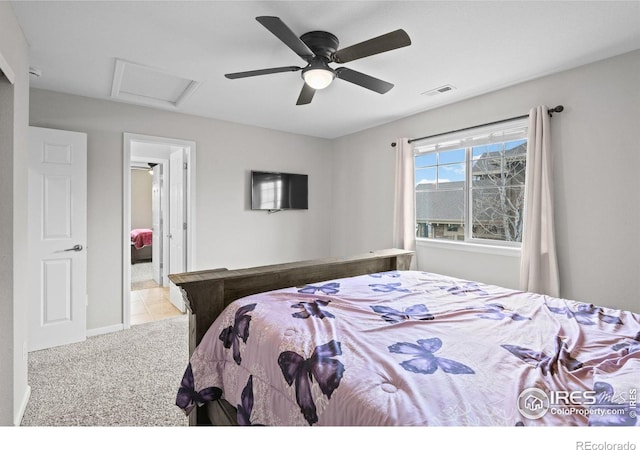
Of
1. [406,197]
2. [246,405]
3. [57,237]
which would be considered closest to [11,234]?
[57,237]

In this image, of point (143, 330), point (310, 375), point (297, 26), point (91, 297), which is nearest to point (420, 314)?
point (310, 375)

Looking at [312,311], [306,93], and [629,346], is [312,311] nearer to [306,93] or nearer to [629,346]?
[629,346]

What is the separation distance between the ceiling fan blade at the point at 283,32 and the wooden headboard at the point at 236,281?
1.34 metres

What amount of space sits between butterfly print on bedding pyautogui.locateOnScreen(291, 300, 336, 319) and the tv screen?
2795 mm

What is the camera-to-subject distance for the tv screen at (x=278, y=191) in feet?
13.9

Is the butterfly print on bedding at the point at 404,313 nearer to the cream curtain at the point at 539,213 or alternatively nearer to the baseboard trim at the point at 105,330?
the cream curtain at the point at 539,213

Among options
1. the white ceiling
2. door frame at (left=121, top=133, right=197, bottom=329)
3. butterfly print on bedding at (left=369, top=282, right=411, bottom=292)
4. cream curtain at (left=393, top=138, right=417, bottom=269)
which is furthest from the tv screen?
butterfly print on bedding at (left=369, top=282, right=411, bottom=292)

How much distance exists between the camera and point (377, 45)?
178cm

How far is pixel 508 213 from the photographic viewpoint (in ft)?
10.2

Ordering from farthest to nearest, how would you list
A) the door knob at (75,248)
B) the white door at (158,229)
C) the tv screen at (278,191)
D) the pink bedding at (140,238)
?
the pink bedding at (140,238), the white door at (158,229), the tv screen at (278,191), the door knob at (75,248)

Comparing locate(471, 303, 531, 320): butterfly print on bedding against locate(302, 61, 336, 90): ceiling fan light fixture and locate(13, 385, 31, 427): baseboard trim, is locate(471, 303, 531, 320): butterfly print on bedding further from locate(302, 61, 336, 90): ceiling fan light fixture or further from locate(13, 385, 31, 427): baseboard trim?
locate(13, 385, 31, 427): baseboard trim

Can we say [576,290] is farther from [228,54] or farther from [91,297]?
[91,297]

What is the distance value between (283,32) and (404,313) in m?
1.59

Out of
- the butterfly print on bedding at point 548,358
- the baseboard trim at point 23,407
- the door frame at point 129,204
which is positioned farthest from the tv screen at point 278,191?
the butterfly print on bedding at point 548,358
